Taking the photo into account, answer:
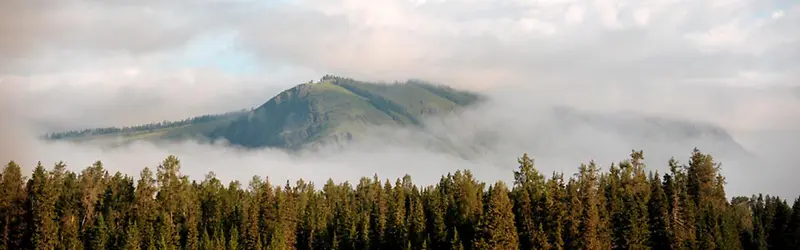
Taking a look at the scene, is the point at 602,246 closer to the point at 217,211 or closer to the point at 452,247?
the point at 452,247

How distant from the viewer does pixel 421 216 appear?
557 feet

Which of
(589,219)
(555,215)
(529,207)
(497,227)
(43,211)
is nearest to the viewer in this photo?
(497,227)

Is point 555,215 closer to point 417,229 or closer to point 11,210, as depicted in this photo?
point 417,229

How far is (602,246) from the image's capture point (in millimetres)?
147625

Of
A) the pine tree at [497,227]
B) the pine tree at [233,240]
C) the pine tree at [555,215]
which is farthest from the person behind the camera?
the pine tree at [233,240]

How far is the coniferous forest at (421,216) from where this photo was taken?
490ft

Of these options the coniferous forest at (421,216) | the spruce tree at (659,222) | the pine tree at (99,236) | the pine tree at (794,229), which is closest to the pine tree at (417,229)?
the coniferous forest at (421,216)

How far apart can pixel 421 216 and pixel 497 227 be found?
103ft

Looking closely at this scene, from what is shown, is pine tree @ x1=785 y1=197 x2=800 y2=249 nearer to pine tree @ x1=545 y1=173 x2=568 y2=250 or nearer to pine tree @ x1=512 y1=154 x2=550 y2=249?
pine tree @ x1=545 y1=173 x2=568 y2=250

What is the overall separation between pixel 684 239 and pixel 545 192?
26.7m

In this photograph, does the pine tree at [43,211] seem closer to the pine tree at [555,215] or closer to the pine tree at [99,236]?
the pine tree at [99,236]

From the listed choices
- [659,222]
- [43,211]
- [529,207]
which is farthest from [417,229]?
[43,211]

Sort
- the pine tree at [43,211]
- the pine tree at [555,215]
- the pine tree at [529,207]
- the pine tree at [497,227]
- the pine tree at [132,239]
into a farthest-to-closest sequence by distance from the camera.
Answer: the pine tree at [43,211] < the pine tree at [132,239] < the pine tree at [529,207] < the pine tree at [555,215] < the pine tree at [497,227]

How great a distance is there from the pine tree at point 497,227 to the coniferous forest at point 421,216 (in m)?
0.22
